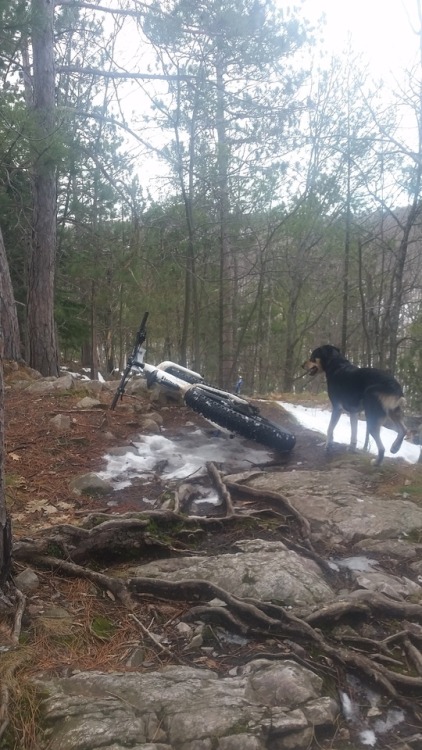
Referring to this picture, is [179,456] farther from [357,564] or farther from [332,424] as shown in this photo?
[357,564]

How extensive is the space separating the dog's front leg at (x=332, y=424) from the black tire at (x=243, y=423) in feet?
2.01

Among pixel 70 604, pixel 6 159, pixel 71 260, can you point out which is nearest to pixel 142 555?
pixel 70 604

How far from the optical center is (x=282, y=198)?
16812 mm

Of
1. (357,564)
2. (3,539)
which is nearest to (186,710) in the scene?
(3,539)

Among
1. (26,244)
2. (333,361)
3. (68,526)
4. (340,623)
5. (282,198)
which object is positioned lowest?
(340,623)

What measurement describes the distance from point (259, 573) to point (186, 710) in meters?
1.42

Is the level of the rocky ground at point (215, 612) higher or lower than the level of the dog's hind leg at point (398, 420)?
lower

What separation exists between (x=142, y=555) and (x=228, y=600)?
1.00m

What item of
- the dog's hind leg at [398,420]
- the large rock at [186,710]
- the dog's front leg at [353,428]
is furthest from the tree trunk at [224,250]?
the large rock at [186,710]

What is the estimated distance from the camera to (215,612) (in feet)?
10.5

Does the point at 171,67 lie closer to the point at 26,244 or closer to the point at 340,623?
the point at 26,244

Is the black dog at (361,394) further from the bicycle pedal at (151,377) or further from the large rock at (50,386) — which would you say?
the large rock at (50,386)

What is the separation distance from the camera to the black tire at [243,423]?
7.14 meters

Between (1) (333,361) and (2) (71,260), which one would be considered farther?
(2) (71,260)
